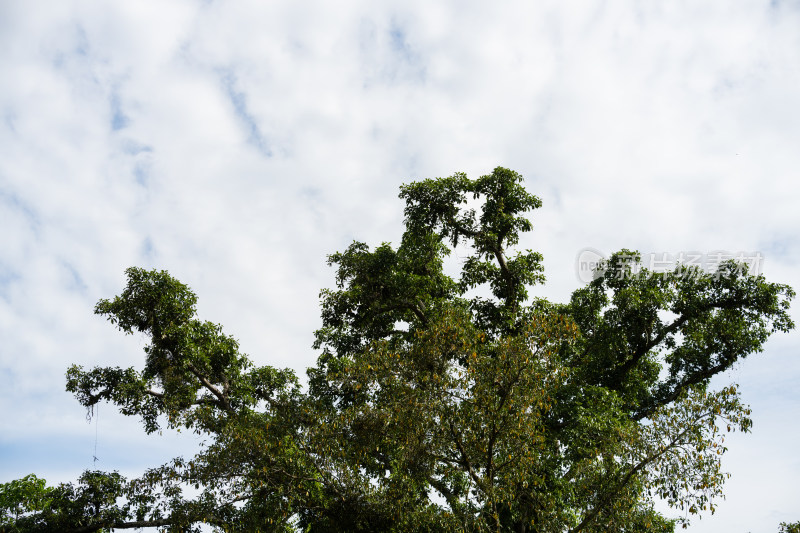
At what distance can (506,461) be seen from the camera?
10.5 m

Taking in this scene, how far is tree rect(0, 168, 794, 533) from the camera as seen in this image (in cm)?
1040

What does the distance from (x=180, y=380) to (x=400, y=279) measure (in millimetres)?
5855

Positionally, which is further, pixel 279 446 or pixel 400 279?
pixel 400 279

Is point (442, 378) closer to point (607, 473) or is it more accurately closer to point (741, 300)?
point (607, 473)

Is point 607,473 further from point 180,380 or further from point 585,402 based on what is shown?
point 180,380

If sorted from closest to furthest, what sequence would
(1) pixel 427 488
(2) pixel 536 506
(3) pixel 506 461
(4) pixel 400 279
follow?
(3) pixel 506 461
(2) pixel 536 506
(1) pixel 427 488
(4) pixel 400 279

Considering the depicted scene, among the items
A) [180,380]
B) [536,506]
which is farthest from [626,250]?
[180,380]

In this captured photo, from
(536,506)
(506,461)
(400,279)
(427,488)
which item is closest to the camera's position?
(506,461)

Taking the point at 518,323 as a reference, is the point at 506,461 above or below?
below

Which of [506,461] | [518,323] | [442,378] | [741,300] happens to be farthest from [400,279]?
[741,300]

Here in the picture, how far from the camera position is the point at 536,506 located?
37.5 ft

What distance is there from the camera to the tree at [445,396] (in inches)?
409

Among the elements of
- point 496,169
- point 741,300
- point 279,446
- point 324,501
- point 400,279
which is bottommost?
point 324,501

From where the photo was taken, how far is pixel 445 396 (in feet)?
34.6
